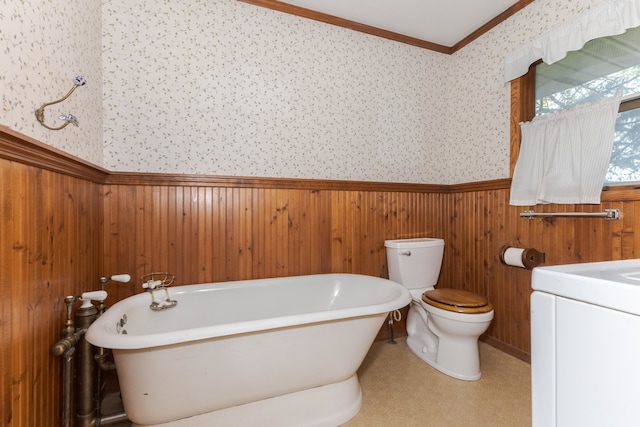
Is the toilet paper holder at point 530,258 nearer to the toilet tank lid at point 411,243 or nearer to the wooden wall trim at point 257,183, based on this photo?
the toilet tank lid at point 411,243

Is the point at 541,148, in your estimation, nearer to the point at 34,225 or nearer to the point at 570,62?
the point at 570,62

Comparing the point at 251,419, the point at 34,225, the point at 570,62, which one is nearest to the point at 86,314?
the point at 34,225

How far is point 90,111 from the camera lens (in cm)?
158

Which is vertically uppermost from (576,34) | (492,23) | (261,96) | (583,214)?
(492,23)

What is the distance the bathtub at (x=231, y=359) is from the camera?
1145 mm

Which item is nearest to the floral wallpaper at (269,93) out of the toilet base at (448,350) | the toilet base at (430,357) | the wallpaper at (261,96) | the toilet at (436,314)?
the wallpaper at (261,96)

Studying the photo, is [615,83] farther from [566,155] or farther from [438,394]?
[438,394]

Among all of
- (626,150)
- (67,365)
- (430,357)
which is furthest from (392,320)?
(67,365)

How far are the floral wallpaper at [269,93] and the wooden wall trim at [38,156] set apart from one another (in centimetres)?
8

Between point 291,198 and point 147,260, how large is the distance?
1017mm

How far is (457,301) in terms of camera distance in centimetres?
186

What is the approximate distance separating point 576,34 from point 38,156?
2.76 m

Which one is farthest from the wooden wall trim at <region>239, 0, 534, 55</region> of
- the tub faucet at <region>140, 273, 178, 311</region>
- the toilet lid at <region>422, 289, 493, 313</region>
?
the toilet lid at <region>422, 289, 493, 313</region>

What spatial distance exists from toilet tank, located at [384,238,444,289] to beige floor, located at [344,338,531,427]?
0.55 m
